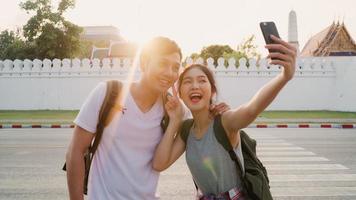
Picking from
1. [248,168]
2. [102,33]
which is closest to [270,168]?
[248,168]

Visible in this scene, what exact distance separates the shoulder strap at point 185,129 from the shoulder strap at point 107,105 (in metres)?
0.48

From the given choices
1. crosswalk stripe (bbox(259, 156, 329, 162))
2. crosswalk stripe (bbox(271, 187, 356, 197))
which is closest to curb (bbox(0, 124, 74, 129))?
crosswalk stripe (bbox(259, 156, 329, 162))

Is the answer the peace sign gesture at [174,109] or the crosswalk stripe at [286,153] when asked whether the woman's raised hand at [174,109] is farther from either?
the crosswalk stripe at [286,153]

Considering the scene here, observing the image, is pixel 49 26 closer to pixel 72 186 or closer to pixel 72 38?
pixel 72 38

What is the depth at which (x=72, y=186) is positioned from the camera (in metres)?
2.26

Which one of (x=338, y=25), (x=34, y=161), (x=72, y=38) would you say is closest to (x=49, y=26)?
(x=72, y=38)

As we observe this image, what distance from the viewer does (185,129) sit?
253 centimetres

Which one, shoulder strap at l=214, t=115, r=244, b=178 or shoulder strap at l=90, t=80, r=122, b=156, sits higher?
shoulder strap at l=90, t=80, r=122, b=156

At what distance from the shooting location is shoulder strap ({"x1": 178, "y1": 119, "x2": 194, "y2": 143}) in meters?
2.51

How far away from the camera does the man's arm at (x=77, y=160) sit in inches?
88.4

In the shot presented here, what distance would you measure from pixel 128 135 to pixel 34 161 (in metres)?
6.26

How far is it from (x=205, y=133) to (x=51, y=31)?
109 ft

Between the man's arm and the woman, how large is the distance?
39cm

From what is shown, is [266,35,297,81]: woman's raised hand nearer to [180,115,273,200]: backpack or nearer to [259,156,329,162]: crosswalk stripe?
[180,115,273,200]: backpack
